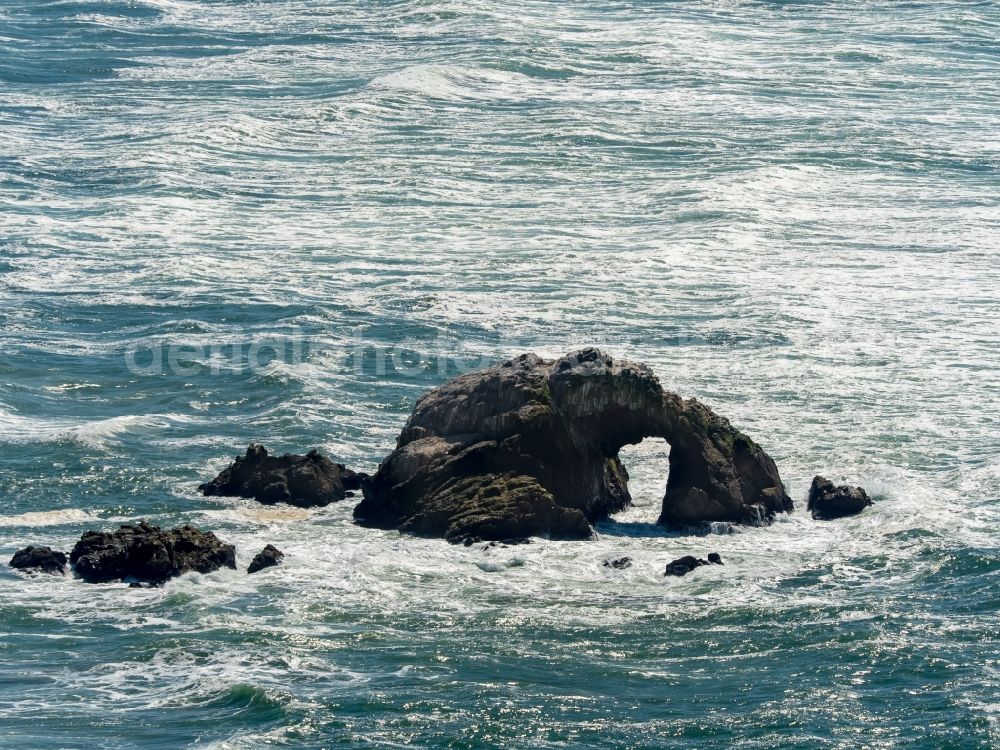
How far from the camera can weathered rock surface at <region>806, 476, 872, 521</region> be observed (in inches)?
1304

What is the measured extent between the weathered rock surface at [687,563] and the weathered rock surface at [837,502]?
335 centimetres

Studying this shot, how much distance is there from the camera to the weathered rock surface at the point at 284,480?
33.5m

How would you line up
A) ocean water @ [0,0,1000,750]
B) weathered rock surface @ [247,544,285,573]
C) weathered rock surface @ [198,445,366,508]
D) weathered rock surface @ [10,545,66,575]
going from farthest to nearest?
weathered rock surface @ [198,445,366,508] → weathered rock surface @ [247,544,285,573] → weathered rock surface @ [10,545,66,575] → ocean water @ [0,0,1000,750]

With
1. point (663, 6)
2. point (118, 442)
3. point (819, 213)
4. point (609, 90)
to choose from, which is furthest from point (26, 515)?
point (663, 6)

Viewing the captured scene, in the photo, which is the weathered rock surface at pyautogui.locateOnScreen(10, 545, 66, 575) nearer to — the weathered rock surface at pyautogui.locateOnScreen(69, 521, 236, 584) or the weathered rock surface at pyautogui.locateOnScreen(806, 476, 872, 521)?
the weathered rock surface at pyautogui.locateOnScreen(69, 521, 236, 584)

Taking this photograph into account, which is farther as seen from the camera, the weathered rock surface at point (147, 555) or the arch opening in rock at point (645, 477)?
the arch opening in rock at point (645, 477)

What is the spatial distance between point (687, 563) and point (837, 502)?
4.32 meters

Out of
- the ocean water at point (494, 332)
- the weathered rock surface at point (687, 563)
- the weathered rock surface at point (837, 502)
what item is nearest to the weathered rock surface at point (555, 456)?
the weathered rock surface at point (837, 502)

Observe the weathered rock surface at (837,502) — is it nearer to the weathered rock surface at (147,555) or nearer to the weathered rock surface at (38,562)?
the weathered rock surface at (147,555)

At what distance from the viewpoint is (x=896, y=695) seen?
25031 millimetres

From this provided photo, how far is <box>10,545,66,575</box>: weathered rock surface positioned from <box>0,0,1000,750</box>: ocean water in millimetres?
560

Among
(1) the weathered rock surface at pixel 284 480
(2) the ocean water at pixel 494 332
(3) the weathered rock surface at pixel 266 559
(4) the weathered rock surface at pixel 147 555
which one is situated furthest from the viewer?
(1) the weathered rock surface at pixel 284 480

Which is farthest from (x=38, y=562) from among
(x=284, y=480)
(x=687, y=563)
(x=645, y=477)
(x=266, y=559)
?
(x=645, y=477)

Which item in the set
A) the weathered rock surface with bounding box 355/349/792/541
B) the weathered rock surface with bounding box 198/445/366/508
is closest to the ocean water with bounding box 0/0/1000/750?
the weathered rock surface with bounding box 198/445/366/508
